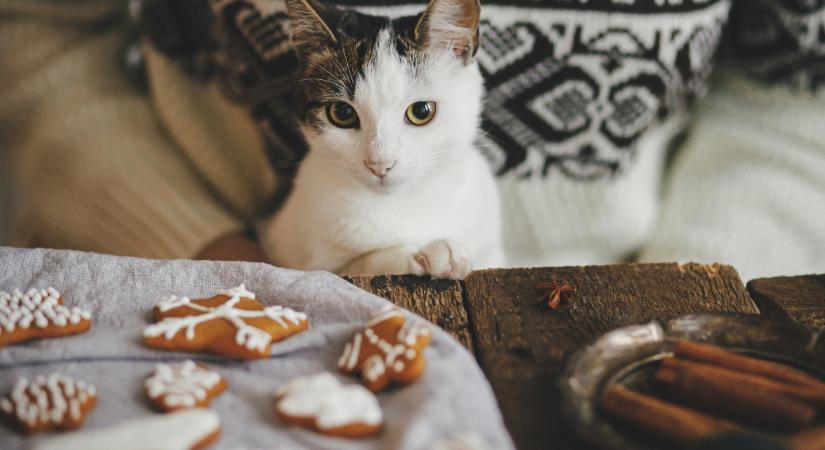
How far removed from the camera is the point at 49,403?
590 mm

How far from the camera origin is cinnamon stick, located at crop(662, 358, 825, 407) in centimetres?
58

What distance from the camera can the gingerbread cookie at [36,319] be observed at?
68cm

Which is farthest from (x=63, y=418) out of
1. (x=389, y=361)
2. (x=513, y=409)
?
(x=513, y=409)

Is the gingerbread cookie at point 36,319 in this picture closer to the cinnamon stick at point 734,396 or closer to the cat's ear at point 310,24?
the cat's ear at point 310,24

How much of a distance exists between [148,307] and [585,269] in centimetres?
55

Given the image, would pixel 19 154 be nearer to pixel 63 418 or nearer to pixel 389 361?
pixel 63 418

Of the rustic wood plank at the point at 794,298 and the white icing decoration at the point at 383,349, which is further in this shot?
the rustic wood plank at the point at 794,298

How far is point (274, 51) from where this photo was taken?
1.23 meters

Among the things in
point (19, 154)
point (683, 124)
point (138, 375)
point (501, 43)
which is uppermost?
point (501, 43)

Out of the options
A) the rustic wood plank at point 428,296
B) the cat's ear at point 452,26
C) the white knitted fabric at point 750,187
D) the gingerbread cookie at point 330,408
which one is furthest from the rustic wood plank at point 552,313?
the white knitted fabric at point 750,187

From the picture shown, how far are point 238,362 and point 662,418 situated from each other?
419 mm

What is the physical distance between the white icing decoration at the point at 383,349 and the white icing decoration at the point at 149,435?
147mm

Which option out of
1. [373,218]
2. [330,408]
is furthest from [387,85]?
[330,408]

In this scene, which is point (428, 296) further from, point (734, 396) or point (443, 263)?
point (734, 396)
